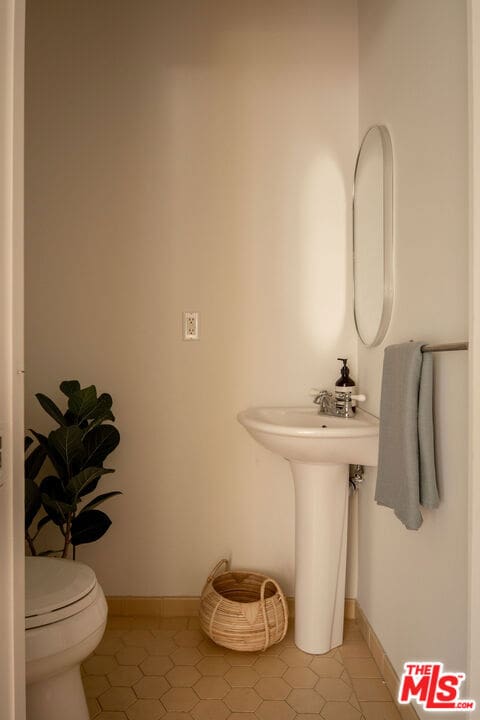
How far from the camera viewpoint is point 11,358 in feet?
2.89

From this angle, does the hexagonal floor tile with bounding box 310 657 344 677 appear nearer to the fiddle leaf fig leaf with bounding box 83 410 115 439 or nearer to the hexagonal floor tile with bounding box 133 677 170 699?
the hexagonal floor tile with bounding box 133 677 170 699

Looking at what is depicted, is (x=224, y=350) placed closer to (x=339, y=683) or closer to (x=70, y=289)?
(x=70, y=289)

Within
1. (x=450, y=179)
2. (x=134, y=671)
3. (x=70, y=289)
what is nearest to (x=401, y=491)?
(x=450, y=179)

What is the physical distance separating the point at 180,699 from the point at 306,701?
397mm

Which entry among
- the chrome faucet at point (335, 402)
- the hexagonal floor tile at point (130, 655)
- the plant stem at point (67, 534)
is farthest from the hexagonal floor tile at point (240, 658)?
the chrome faucet at point (335, 402)

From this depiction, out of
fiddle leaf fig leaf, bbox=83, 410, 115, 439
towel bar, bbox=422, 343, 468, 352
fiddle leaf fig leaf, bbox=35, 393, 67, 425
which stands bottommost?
fiddle leaf fig leaf, bbox=83, 410, 115, 439

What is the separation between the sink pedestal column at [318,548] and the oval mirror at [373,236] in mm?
532

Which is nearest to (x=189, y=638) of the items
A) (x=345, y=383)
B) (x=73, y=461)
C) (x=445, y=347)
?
(x=73, y=461)

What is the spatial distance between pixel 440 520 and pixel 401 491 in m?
0.11

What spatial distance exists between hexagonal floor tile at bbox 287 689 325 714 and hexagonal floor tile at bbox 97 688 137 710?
50cm

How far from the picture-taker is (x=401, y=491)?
1.36 meters

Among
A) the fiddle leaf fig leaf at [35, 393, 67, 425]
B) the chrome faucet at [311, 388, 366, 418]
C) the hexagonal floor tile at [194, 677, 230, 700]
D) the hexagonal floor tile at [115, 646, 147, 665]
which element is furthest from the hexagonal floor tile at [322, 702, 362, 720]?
the fiddle leaf fig leaf at [35, 393, 67, 425]

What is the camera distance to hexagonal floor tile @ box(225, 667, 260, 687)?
1727 mm

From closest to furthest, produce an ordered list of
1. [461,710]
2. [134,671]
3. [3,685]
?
[3,685]
[461,710]
[134,671]
